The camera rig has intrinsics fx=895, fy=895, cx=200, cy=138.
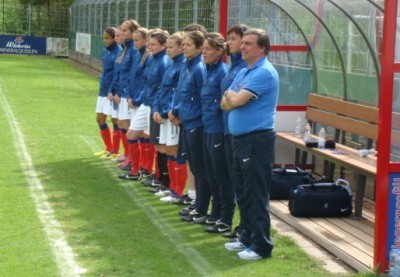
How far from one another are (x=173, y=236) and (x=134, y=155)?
3781mm

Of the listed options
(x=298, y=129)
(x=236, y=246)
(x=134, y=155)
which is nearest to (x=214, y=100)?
(x=236, y=246)

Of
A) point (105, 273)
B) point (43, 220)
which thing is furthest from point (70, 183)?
point (105, 273)

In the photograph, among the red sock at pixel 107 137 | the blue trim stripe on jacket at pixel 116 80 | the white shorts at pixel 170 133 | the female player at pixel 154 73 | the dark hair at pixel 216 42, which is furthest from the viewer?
the red sock at pixel 107 137

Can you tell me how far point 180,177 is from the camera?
10430 mm

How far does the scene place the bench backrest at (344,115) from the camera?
34.5ft

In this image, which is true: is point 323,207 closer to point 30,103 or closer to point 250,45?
point 250,45

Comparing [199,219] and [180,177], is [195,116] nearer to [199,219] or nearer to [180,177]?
[199,219]

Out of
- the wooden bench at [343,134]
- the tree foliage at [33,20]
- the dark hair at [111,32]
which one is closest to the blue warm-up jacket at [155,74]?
the wooden bench at [343,134]

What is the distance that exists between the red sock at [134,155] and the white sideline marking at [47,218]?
1.31 meters

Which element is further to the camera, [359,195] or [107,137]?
[107,137]

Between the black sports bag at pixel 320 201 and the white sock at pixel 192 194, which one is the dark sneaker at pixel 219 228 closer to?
the black sports bag at pixel 320 201

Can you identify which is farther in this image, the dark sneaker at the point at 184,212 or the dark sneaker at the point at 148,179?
the dark sneaker at the point at 148,179

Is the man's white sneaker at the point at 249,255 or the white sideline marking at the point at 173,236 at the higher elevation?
the man's white sneaker at the point at 249,255

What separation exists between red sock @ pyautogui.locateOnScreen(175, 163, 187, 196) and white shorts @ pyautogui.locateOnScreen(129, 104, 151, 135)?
155 centimetres
